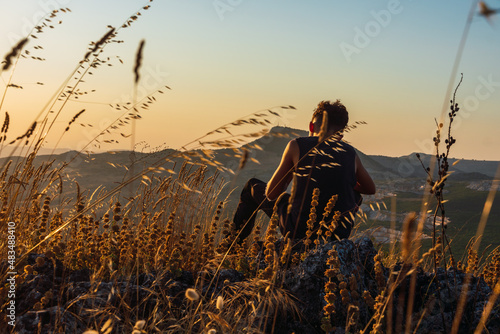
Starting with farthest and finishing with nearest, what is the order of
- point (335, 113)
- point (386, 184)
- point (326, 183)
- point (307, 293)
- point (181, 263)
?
1. point (386, 184)
2. point (335, 113)
3. point (326, 183)
4. point (181, 263)
5. point (307, 293)

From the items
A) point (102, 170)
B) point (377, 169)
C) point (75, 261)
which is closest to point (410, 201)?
point (377, 169)

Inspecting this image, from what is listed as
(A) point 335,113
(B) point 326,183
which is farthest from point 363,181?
(A) point 335,113

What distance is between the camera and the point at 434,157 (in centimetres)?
226

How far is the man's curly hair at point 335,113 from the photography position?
4325 millimetres

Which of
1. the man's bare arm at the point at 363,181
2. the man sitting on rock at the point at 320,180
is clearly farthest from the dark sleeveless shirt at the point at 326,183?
the man's bare arm at the point at 363,181

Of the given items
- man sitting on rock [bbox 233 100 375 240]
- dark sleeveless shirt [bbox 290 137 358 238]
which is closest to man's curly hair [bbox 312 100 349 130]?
man sitting on rock [bbox 233 100 375 240]

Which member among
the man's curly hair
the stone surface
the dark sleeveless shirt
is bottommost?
the stone surface

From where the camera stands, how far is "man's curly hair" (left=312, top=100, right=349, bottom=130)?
4325mm

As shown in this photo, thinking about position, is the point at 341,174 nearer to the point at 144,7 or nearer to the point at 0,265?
the point at 144,7

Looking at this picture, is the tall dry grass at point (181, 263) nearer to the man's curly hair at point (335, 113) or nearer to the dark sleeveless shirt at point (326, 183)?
the dark sleeveless shirt at point (326, 183)

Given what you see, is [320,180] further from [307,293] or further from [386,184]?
[386,184]

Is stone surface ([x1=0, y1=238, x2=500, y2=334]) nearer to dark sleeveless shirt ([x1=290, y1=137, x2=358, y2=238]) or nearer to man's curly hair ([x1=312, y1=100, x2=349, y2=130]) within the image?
dark sleeveless shirt ([x1=290, y1=137, x2=358, y2=238])

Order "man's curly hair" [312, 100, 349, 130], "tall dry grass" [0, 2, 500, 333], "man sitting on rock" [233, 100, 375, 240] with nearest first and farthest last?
1. "tall dry grass" [0, 2, 500, 333]
2. "man sitting on rock" [233, 100, 375, 240]
3. "man's curly hair" [312, 100, 349, 130]

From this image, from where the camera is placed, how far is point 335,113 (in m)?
4.35
